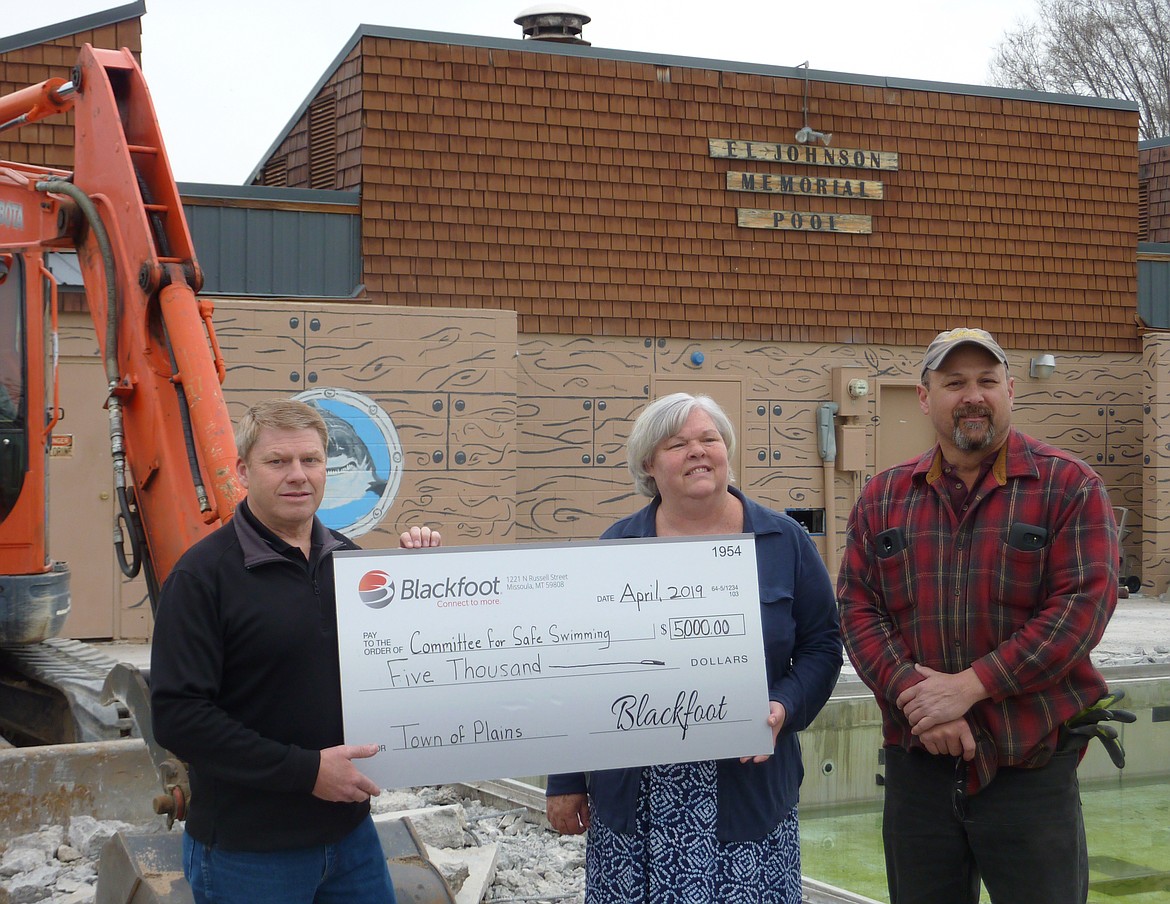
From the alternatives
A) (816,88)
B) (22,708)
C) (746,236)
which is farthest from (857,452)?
(22,708)

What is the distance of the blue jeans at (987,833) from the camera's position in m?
3.27

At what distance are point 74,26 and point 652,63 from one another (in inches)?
225

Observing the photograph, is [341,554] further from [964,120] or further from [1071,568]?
[964,120]

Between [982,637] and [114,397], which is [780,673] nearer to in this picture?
[982,637]

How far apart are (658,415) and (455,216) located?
989 cm

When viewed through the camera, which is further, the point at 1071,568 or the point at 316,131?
the point at 316,131

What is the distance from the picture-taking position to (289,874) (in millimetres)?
2900

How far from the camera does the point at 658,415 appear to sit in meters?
3.40

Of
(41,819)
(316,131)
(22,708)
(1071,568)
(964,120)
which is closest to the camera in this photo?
(1071,568)

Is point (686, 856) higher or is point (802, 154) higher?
point (802, 154)

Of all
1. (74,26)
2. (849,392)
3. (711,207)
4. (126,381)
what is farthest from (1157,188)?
(126,381)

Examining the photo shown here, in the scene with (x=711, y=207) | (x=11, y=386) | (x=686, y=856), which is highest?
(x=711, y=207)

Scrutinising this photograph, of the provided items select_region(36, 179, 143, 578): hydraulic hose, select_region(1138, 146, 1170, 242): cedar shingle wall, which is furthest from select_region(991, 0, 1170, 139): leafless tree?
select_region(36, 179, 143, 578): hydraulic hose

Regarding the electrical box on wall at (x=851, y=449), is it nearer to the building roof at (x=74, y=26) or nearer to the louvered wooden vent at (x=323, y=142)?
the louvered wooden vent at (x=323, y=142)
